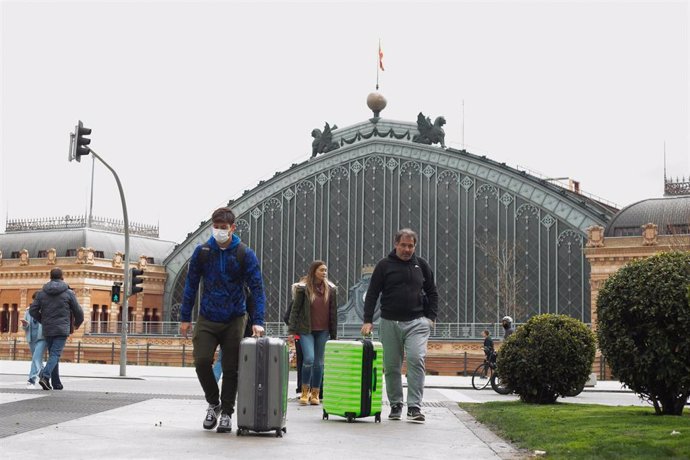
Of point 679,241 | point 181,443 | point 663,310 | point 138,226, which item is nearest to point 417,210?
point 679,241

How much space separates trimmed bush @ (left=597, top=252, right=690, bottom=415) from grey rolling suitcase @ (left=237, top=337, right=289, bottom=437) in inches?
177

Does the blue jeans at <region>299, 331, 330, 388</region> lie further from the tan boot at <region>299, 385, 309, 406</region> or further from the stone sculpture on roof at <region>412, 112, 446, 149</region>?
the stone sculpture on roof at <region>412, 112, 446, 149</region>

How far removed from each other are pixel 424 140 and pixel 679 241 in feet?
53.8

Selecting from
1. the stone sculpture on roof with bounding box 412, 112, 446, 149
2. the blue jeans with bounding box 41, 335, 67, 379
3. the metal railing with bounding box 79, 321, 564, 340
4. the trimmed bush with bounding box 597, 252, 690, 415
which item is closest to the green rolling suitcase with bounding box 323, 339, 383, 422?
the trimmed bush with bounding box 597, 252, 690, 415

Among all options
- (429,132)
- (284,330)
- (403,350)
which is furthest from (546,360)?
(429,132)

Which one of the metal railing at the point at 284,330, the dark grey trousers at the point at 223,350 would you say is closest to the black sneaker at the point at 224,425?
the dark grey trousers at the point at 223,350

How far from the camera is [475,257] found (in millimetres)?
48875

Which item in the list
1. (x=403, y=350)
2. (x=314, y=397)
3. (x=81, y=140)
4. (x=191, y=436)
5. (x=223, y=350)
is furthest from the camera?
(x=81, y=140)

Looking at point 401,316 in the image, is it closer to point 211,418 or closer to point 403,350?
point 403,350

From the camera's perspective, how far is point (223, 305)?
959 cm

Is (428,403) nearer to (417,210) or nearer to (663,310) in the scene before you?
(663,310)

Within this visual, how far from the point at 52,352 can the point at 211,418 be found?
6.91 m

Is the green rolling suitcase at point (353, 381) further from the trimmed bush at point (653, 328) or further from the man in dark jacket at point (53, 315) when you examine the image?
the man in dark jacket at point (53, 315)

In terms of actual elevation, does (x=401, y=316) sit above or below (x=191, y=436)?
above
